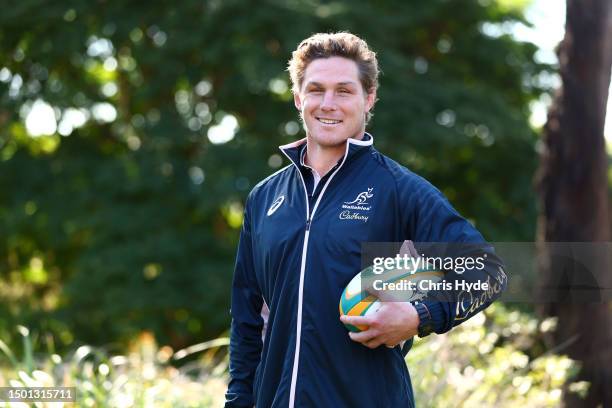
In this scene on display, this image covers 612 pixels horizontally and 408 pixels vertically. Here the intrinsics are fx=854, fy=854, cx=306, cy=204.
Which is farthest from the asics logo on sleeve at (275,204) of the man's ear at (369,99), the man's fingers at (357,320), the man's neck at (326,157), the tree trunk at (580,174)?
the tree trunk at (580,174)

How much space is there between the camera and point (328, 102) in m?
3.29

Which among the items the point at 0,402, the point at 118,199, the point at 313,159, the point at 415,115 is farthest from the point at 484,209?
the point at 313,159

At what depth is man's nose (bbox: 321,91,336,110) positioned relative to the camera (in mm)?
3281

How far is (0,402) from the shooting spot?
5.50 m

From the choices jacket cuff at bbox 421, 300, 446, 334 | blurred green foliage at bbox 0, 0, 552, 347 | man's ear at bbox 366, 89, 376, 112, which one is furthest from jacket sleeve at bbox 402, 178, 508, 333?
blurred green foliage at bbox 0, 0, 552, 347

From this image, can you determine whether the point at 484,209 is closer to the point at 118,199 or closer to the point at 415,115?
the point at 415,115

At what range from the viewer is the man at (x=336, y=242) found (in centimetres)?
299

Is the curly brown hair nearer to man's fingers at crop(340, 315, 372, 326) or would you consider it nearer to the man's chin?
the man's chin

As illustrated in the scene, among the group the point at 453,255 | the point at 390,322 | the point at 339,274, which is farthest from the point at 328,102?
the point at 390,322

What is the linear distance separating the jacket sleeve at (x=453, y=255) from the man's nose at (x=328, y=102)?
520 millimetres

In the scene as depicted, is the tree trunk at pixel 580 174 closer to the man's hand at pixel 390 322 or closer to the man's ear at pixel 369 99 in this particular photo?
the man's ear at pixel 369 99

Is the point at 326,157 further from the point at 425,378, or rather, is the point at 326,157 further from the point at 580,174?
the point at 580,174

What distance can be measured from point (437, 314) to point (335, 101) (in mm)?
915

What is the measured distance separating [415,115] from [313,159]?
34.3ft
